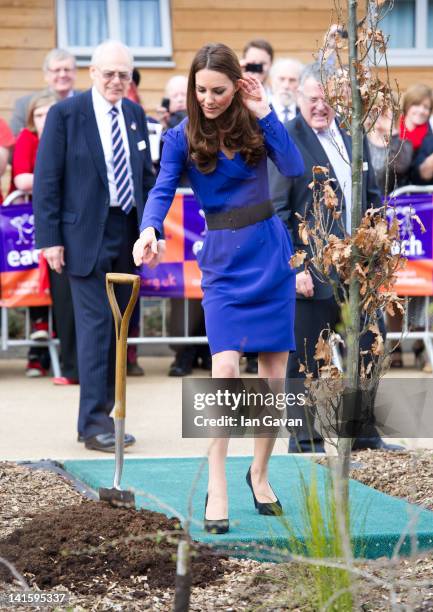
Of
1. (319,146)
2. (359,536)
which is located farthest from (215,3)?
(359,536)

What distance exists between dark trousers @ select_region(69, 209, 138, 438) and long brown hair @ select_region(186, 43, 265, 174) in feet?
8.30

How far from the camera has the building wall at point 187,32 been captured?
48.8 feet

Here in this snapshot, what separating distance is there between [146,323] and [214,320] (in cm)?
661

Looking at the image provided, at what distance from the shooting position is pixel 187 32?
1544 cm

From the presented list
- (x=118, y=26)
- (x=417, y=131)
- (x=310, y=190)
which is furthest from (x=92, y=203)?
(x=118, y=26)

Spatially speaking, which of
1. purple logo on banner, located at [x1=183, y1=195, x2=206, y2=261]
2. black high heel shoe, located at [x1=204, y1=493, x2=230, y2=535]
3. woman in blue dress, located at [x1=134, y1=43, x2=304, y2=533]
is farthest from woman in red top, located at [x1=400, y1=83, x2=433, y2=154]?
black high heel shoe, located at [x1=204, y1=493, x2=230, y2=535]

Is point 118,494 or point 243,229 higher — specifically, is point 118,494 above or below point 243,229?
below

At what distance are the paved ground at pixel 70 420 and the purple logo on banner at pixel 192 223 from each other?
43.7 inches

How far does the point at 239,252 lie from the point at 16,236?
5.42 metres

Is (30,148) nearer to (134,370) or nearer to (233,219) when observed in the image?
(134,370)

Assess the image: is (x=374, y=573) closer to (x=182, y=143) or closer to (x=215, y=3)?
(x=182, y=143)

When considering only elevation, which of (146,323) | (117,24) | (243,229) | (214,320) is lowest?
(146,323)

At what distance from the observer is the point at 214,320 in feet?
18.7

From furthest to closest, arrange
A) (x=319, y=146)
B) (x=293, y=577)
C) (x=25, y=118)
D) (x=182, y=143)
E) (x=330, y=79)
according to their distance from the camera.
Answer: (x=25, y=118), (x=319, y=146), (x=182, y=143), (x=330, y=79), (x=293, y=577)
